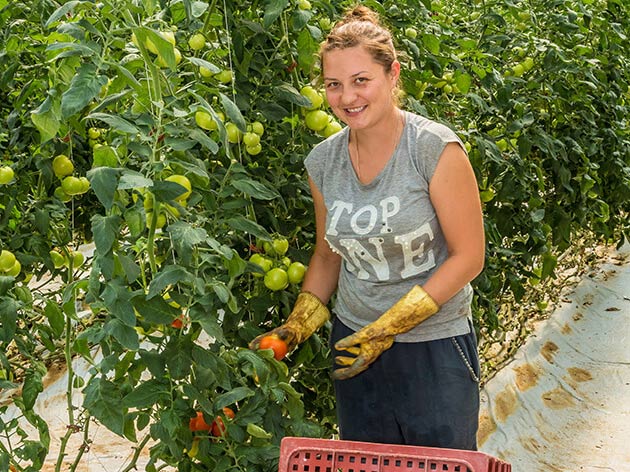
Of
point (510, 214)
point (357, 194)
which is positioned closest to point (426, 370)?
point (357, 194)

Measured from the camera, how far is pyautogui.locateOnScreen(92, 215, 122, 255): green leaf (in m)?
1.32

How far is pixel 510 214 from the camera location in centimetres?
286

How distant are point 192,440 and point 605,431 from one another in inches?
80.3

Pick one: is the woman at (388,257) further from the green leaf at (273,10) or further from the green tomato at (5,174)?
the green tomato at (5,174)

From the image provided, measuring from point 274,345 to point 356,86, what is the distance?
0.49 m

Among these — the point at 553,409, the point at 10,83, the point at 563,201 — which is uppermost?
the point at 10,83

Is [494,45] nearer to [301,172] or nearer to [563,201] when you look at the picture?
[563,201]

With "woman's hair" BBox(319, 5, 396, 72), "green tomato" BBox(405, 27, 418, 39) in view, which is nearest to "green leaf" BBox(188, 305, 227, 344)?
"woman's hair" BBox(319, 5, 396, 72)

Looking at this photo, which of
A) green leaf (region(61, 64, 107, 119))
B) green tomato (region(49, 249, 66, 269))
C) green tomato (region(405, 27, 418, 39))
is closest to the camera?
green leaf (region(61, 64, 107, 119))

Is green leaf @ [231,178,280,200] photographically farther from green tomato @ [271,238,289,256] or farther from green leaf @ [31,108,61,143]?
green leaf @ [31,108,61,143]

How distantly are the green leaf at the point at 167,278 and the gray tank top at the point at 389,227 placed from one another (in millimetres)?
445

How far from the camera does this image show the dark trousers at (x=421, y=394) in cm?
177

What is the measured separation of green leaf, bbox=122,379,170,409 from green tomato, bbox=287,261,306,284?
1.20 feet

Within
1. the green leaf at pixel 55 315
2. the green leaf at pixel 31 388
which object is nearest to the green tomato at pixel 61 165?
the green leaf at pixel 55 315
